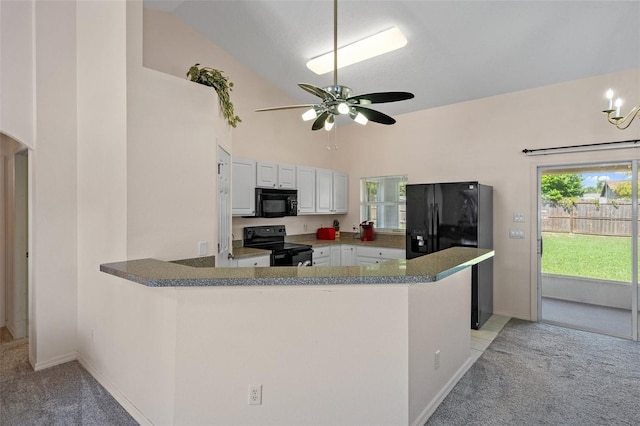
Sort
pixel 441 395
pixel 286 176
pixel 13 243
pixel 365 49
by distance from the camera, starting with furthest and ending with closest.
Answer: pixel 286 176, pixel 365 49, pixel 13 243, pixel 441 395

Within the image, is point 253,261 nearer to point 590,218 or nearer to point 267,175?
point 267,175

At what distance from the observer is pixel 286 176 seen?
5.05 metres

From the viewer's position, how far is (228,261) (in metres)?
3.73

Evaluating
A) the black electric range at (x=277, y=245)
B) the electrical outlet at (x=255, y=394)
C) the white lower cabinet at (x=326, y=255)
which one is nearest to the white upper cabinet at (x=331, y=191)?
the white lower cabinet at (x=326, y=255)

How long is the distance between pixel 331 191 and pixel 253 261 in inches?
87.1

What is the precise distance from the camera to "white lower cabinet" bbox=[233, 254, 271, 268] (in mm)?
3866

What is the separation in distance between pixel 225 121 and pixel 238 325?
7.69ft

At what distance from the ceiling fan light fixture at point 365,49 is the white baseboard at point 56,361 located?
4064mm

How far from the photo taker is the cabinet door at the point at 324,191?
555 centimetres

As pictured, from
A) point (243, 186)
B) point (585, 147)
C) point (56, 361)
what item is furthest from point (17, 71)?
point (585, 147)

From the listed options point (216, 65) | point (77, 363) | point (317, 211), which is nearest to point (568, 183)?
point (317, 211)

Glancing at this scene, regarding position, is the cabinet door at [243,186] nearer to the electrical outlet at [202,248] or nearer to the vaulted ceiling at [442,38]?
the electrical outlet at [202,248]

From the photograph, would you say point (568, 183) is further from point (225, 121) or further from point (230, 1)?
point (230, 1)

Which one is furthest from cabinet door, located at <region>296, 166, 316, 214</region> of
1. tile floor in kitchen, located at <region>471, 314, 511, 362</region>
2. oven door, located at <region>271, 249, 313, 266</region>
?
tile floor in kitchen, located at <region>471, 314, 511, 362</region>
